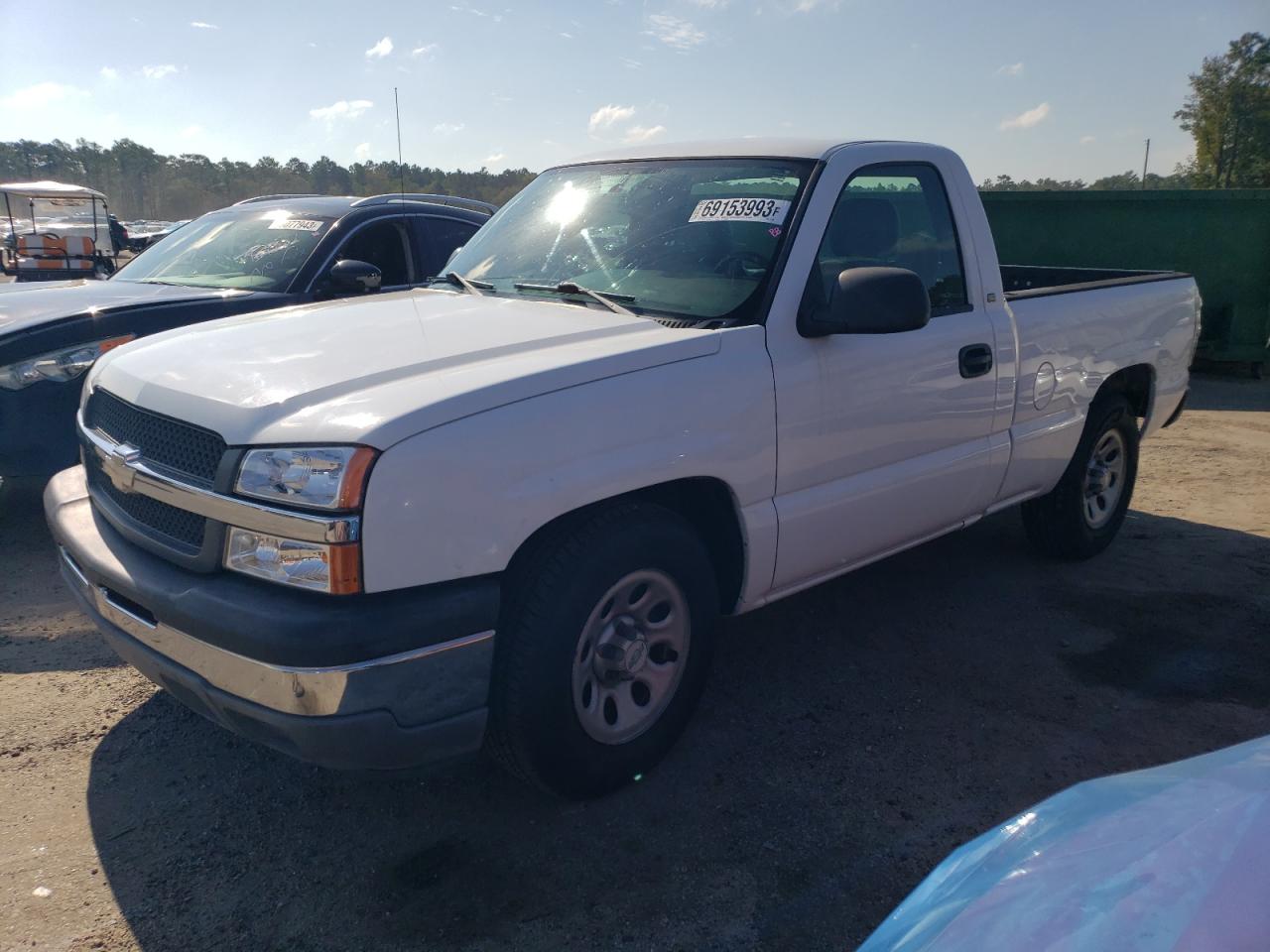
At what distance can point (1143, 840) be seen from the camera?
1530 mm

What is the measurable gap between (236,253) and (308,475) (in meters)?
4.15

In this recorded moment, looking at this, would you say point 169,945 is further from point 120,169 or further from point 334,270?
point 120,169

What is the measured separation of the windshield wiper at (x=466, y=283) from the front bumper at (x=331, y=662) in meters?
1.67

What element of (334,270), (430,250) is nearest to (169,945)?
(334,270)

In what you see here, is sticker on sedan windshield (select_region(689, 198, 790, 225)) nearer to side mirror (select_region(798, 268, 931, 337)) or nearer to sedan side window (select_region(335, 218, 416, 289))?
side mirror (select_region(798, 268, 931, 337))

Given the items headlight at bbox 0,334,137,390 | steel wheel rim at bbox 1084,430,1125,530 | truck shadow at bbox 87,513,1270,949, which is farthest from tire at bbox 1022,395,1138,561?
headlight at bbox 0,334,137,390

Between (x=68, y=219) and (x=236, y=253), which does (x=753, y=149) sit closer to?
(x=236, y=253)

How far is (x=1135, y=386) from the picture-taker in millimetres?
5340

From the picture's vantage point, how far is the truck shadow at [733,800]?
259 centimetres

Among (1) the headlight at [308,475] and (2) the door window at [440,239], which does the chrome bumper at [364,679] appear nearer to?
(1) the headlight at [308,475]

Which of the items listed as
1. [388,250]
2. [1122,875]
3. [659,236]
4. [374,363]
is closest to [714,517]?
[659,236]

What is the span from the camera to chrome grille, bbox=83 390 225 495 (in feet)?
8.56

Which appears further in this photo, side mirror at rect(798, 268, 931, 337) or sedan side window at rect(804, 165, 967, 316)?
sedan side window at rect(804, 165, 967, 316)

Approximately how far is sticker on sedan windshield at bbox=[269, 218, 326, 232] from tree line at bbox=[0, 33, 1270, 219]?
9203 mm
